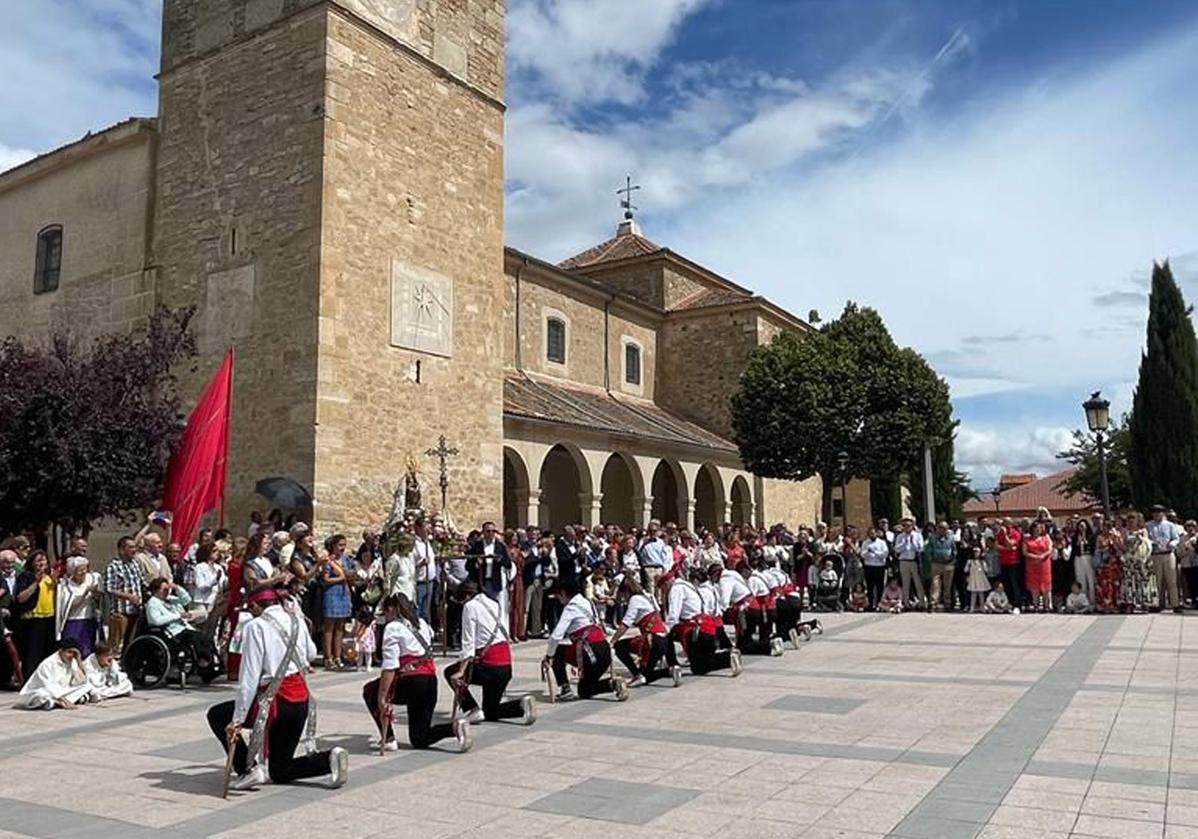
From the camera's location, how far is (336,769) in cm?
616

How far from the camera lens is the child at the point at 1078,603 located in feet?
56.3

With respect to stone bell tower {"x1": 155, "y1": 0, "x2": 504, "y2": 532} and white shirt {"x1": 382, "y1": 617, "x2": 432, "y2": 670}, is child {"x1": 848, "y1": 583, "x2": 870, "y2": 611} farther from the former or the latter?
white shirt {"x1": 382, "y1": 617, "x2": 432, "y2": 670}

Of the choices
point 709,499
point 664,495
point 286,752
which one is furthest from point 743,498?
point 286,752

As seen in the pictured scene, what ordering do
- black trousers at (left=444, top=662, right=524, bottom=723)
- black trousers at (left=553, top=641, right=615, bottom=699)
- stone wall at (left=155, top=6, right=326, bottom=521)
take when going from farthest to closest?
stone wall at (left=155, top=6, right=326, bottom=521), black trousers at (left=553, top=641, right=615, bottom=699), black trousers at (left=444, top=662, right=524, bottom=723)

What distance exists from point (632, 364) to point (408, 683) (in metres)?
26.5

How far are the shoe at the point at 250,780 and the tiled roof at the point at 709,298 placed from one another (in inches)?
1142

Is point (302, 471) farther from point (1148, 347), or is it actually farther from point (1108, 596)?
point (1148, 347)

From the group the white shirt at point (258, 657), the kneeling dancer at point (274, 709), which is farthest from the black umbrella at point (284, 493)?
the white shirt at point (258, 657)

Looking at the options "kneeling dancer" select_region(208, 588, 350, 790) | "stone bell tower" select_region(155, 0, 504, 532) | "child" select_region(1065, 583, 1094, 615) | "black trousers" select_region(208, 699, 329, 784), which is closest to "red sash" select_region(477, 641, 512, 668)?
"kneeling dancer" select_region(208, 588, 350, 790)

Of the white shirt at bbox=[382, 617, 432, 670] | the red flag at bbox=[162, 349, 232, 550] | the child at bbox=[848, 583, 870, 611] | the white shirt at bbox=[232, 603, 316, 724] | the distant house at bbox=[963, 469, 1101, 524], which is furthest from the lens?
the distant house at bbox=[963, 469, 1101, 524]

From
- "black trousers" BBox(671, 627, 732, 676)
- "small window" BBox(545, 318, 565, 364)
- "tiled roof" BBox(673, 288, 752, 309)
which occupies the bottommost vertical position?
"black trousers" BBox(671, 627, 732, 676)

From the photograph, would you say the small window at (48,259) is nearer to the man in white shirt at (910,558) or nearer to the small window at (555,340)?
the small window at (555,340)

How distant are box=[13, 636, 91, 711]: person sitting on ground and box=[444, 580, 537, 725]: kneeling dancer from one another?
408 cm

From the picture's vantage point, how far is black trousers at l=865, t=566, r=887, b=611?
18906 mm
